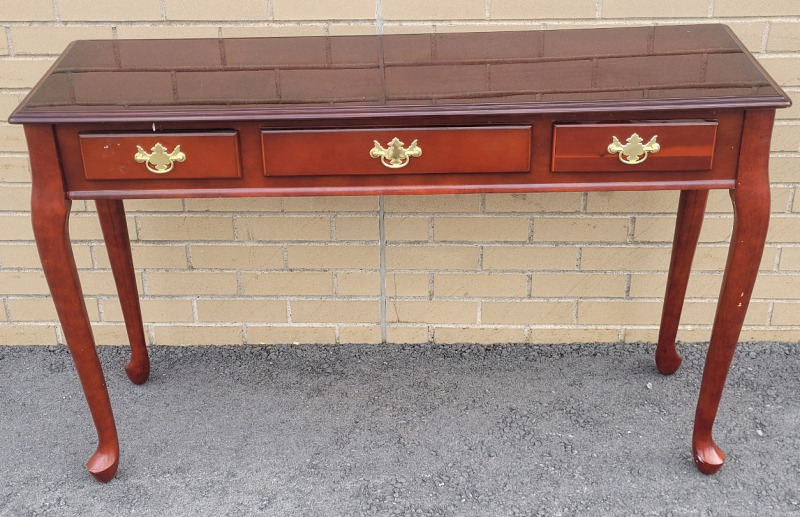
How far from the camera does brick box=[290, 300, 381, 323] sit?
8.64 ft

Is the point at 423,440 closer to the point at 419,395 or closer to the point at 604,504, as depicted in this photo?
the point at 419,395

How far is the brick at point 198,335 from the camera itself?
2.66m

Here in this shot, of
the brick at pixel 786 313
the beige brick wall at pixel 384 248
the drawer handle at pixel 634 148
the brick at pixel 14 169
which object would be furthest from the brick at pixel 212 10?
the brick at pixel 786 313

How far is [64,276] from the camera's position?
72.8 inches

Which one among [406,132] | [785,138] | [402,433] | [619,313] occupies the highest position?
[406,132]

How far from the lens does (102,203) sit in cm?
222

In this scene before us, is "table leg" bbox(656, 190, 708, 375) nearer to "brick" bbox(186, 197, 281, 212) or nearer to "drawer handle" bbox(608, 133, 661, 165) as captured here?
"drawer handle" bbox(608, 133, 661, 165)

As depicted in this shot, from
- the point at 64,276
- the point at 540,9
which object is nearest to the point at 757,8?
the point at 540,9

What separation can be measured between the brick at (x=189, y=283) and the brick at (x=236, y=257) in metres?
0.04

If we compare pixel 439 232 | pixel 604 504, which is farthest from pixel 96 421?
pixel 604 504

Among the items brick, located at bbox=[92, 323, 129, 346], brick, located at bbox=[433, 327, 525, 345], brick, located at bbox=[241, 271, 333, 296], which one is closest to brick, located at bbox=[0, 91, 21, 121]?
brick, located at bbox=[92, 323, 129, 346]

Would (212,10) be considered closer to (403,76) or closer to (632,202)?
(403,76)

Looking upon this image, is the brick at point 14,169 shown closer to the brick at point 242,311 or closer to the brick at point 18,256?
the brick at point 18,256

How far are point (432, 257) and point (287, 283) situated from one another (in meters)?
0.48
